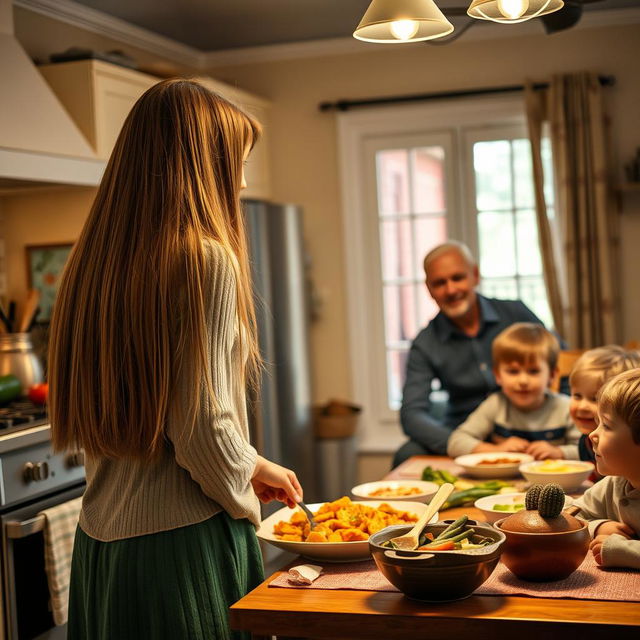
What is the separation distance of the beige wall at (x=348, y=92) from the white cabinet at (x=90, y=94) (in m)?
1.56

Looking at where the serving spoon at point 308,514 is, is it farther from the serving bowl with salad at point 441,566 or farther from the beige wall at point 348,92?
the beige wall at point 348,92

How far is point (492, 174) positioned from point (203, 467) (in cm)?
379

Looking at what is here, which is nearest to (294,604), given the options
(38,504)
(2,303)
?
(38,504)

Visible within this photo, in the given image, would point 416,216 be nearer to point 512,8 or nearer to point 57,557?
point 57,557

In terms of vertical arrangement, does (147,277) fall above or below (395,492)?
above

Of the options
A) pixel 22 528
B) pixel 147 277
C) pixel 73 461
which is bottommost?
pixel 22 528

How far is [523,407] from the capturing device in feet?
9.13

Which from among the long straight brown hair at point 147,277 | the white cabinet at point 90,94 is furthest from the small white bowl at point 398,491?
the white cabinet at point 90,94

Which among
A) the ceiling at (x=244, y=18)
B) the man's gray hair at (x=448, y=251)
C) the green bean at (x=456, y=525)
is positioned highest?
the ceiling at (x=244, y=18)

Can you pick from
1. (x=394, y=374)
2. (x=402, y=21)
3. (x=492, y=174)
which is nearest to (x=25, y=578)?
(x=402, y=21)

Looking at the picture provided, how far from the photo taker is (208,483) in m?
1.51

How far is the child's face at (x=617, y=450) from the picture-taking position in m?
1.51

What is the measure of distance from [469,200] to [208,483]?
3.73 metres

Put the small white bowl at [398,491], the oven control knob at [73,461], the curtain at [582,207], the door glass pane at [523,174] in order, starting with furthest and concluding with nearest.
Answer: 1. the door glass pane at [523,174]
2. the curtain at [582,207]
3. the oven control knob at [73,461]
4. the small white bowl at [398,491]
